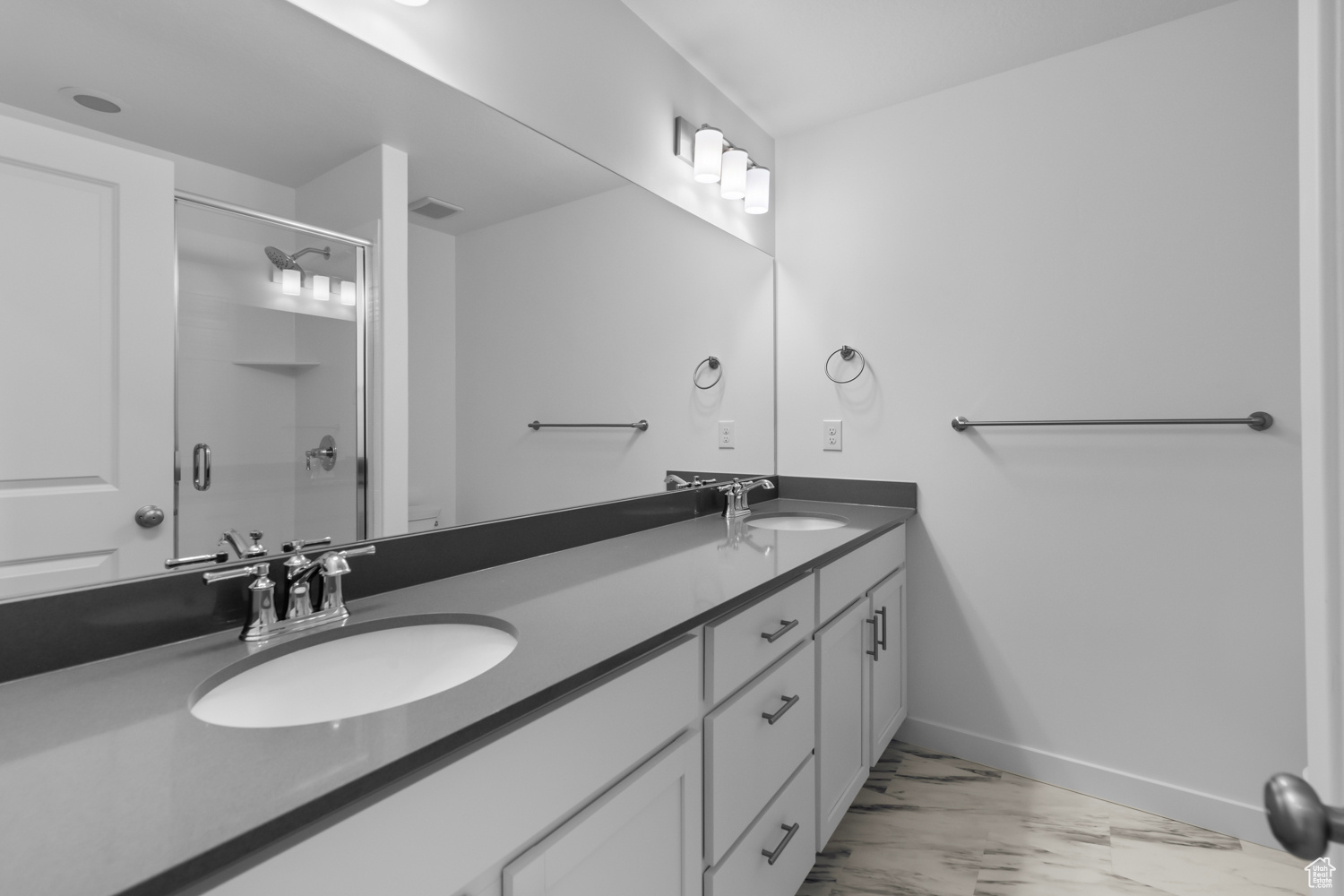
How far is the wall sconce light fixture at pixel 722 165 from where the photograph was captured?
2096 millimetres

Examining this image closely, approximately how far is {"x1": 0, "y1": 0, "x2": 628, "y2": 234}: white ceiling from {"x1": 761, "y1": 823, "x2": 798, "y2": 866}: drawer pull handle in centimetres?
141

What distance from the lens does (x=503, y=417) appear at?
1.47 meters

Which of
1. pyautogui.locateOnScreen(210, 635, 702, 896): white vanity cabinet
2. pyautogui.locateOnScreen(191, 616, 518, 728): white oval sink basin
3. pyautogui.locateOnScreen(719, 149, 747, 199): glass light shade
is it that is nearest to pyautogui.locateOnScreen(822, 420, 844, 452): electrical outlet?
pyautogui.locateOnScreen(719, 149, 747, 199): glass light shade

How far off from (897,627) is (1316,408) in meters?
1.90

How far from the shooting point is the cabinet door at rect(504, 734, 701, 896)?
777 millimetres

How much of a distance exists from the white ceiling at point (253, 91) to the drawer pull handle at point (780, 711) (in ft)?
3.83

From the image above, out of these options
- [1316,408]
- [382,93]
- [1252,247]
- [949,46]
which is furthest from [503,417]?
[1252,247]

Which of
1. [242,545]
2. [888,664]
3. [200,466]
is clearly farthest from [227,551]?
[888,664]

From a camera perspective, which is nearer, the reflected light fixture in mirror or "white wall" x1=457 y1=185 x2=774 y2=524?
"white wall" x1=457 y1=185 x2=774 y2=524

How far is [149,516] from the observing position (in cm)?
89

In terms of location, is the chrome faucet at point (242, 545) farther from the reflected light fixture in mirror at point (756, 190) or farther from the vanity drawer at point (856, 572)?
the reflected light fixture in mirror at point (756, 190)

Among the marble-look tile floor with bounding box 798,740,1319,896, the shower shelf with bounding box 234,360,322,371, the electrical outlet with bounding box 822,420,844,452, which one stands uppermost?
the shower shelf with bounding box 234,360,322,371

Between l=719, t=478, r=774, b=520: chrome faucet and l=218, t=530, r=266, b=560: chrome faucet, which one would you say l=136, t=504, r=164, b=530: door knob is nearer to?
l=218, t=530, r=266, b=560: chrome faucet

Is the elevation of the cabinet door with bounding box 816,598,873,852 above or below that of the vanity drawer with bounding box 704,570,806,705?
below
